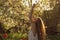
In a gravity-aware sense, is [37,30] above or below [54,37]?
above

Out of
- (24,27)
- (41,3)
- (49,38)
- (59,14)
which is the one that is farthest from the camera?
(59,14)

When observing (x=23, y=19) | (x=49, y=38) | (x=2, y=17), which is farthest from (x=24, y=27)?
(x=49, y=38)

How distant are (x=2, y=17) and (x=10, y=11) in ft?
1.55

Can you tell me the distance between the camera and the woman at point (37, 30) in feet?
16.8

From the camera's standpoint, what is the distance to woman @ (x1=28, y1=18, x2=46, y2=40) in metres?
5.11

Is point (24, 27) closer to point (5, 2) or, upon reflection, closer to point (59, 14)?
point (5, 2)

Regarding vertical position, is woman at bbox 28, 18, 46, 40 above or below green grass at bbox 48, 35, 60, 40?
above

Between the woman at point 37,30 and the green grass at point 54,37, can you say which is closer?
the woman at point 37,30

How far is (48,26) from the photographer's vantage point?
13.1 metres

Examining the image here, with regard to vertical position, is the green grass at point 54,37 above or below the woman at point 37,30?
below

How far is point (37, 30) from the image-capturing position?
5.17 metres

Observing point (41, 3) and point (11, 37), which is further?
point (11, 37)

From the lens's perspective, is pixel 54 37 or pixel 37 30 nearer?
pixel 37 30

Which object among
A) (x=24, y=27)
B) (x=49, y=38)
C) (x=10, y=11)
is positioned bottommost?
(x=49, y=38)
